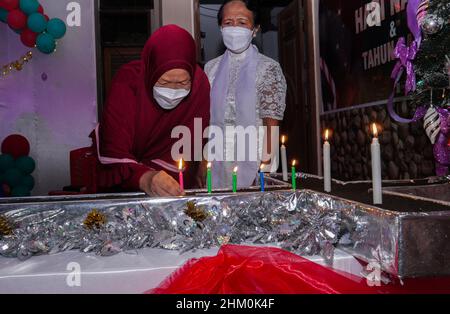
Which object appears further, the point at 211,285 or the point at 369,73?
the point at 369,73

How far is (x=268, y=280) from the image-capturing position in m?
0.93

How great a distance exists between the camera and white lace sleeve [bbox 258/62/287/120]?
3057mm

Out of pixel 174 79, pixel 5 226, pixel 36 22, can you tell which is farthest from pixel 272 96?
pixel 36 22

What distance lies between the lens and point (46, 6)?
5184mm

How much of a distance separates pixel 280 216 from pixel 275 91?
6.12ft

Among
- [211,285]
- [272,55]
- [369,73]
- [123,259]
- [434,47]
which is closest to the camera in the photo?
[211,285]

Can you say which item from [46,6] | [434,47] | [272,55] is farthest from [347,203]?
[272,55]

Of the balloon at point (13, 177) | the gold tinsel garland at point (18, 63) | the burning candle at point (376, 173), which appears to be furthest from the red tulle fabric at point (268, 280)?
the gold tinsel garland at point (18, 63)

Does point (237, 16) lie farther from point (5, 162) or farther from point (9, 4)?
point (5, 162)

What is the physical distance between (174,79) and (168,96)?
84 millimetres

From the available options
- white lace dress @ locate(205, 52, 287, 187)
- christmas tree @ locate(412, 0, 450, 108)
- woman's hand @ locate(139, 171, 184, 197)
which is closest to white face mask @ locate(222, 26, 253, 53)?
white lace dress @ locate(205, 52, 287, 187)

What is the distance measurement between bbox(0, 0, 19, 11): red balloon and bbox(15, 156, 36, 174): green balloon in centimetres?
152

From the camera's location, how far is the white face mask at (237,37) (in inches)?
124

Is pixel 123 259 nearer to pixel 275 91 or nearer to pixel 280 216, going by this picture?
pixel 280 216
